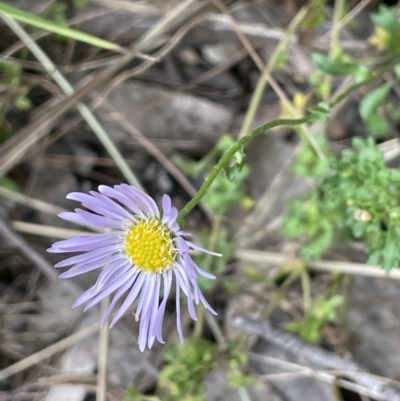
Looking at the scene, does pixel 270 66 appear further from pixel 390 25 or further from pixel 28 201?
pixel 28 201

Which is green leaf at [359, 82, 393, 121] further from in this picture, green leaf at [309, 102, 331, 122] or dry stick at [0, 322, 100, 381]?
dry stick at [0, 322, 100, 381]

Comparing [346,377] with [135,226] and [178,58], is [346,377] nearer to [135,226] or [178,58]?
[135,226]

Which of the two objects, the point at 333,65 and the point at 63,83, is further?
the point at 63,83

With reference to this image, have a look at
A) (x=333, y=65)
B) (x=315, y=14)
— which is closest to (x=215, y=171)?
(x=333, y=65)

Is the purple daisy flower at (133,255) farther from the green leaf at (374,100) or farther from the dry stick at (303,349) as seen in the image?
the green leaf at (374,100)

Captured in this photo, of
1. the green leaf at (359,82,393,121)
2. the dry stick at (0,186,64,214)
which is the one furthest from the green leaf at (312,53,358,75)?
the dry stick at (0,186,64,214)

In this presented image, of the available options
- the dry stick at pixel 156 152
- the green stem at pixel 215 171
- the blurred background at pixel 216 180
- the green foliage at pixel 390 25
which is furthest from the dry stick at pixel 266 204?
the green stem at pixel 215 171

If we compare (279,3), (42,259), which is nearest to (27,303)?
(42,259)
